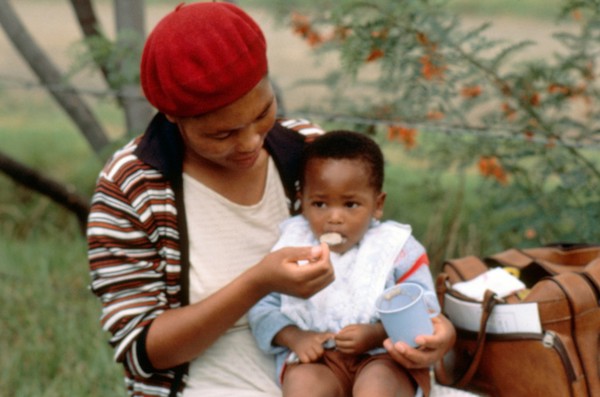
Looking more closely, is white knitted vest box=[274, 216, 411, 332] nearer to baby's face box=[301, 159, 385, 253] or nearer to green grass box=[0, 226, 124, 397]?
baby's face box=[301, 159, 385, 253]

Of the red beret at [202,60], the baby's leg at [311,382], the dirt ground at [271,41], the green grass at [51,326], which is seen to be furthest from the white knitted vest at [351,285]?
the dirt ground at [271,41]

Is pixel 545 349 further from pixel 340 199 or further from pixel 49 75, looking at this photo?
pixel 49 75

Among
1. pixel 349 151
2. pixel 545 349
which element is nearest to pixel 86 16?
pixel 349 151

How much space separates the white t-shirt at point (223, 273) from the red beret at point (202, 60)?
33 centimetres

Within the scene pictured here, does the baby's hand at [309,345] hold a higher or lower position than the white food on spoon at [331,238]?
lower

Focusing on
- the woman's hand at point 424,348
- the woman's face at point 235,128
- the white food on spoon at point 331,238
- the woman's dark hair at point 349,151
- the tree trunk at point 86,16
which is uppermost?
the woman's face at point 235,128

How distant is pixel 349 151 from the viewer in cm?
227

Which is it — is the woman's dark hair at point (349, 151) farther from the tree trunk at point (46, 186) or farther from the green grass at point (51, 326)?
the tree trunk at point (46, 186)

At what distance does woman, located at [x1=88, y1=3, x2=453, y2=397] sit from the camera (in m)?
2.02

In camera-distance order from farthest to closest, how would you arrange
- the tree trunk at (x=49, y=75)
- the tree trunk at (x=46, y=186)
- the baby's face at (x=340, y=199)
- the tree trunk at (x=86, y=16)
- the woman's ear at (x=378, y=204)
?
the tree trunk at (x=46, y=186), the tree trunk at (x=49, y=75), the tree trunk at (x=86, y=16), the woman's ear at (x=378, y=204), the baby's face at (x=340, y=199)

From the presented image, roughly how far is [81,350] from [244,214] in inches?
75.8

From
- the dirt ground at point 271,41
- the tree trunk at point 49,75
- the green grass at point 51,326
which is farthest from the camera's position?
the dirt ground at point 271,41

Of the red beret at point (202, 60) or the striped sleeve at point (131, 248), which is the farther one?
the striped sleeve at point (131, 248)

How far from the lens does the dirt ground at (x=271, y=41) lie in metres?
9.11
